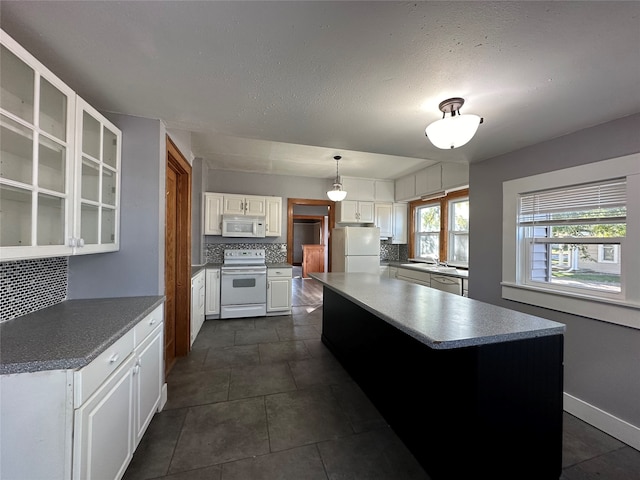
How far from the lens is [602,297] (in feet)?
6.19

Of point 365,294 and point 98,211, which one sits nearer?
point 98,211

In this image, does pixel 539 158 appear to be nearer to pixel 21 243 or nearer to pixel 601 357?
pixel 601 357

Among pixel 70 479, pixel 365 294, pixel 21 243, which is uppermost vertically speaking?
pixel 21 243

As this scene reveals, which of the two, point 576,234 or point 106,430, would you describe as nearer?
point 106,430

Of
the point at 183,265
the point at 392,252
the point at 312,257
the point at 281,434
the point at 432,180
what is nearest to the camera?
the point at 281,434

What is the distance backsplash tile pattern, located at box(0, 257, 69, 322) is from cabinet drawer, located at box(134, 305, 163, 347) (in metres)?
0.59

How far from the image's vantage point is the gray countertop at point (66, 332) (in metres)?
0.95

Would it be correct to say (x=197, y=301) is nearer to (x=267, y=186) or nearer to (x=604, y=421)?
(x=267, y=186)

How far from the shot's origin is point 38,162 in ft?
3.83

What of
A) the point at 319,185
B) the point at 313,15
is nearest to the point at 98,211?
the point at 313,15

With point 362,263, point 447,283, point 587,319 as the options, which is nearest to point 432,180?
point 447,283

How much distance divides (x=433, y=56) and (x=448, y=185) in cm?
294

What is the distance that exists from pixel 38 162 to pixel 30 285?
78 cm

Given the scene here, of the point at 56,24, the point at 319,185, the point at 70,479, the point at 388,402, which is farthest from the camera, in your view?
the point at 319,185
